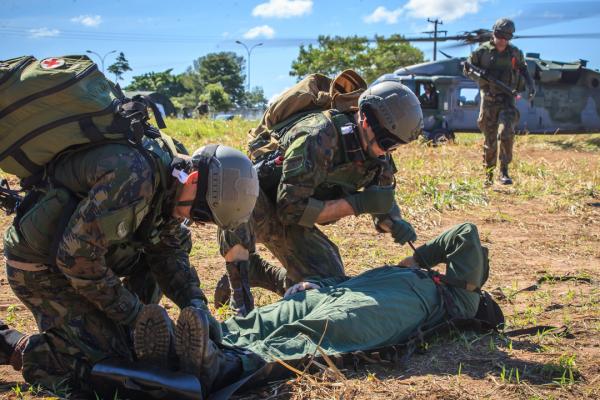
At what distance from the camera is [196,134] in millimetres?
14359

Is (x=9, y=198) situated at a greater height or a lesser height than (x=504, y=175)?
greater

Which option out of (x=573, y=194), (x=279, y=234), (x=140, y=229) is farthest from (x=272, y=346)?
(x=573, y=194)

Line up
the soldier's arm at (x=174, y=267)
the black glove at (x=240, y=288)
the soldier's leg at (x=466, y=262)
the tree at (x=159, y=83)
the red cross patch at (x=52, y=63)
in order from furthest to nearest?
the tree at (x=159, y=83) → the black glove at (x=240, y=288) → the soldier's leg at (x=466, y=262) → the soldier's arm at (x=174, y=267) → the red cross patch at (x=52, y=63)

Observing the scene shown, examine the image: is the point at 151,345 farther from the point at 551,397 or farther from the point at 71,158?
the point at 551,397

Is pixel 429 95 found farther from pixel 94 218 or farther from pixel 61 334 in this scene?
pixel 94 218

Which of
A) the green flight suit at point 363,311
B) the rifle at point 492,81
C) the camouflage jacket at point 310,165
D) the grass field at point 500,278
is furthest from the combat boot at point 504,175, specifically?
the green flight suit at point 363,311

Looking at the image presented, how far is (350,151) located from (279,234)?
0.80 m

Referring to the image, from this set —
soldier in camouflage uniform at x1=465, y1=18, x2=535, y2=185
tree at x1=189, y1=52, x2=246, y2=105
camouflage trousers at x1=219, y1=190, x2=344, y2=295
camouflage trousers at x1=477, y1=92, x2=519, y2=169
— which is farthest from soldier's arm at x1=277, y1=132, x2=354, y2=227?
tree at x1=189, y1=52, x2=246, y2=105

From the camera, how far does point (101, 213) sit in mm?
2861

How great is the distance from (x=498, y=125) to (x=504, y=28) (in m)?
1.34

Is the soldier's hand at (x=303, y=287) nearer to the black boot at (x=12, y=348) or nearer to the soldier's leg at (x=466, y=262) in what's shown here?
the soldier's leg at (x=466, y=262)

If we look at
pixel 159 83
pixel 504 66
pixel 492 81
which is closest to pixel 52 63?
pixel 492 81

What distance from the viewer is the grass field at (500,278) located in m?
3.13

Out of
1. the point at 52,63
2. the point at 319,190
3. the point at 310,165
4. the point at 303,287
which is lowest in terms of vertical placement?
the point at 303,287
